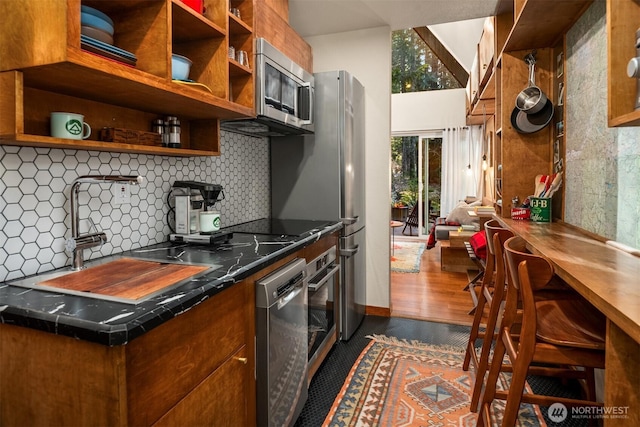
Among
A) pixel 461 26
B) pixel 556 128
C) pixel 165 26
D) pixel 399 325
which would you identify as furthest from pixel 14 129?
pixel 461 26

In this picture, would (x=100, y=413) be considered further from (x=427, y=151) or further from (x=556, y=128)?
(x=427, y=151)

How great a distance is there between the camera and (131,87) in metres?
1.28

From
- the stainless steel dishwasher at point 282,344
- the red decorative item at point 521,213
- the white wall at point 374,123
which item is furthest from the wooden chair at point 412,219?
the stainless steel dishwasher at point 282,344

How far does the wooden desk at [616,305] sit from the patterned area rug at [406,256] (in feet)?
11.5

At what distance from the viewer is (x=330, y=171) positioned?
267 centimetres

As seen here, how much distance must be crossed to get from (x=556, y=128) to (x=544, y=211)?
0.60 metres

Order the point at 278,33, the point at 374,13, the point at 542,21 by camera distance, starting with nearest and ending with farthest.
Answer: the point at 542,21
the point at 278,33
the point at 374,13

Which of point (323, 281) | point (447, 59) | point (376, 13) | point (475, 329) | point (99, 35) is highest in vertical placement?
point (447, 59)

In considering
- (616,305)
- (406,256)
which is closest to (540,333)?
(616,305)

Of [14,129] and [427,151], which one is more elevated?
[427,151]

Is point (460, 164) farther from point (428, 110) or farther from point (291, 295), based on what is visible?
point (291, 295)

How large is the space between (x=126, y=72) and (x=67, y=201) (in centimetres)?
58

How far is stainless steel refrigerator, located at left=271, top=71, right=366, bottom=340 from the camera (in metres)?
2.65

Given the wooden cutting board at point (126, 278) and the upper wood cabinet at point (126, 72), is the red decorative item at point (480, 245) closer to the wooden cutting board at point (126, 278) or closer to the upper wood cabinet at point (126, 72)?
the upper wood cabinet at point (126, 72)
